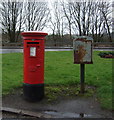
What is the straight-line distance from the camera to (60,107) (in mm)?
Answer: 3652

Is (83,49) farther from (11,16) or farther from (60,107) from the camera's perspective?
(11,16)

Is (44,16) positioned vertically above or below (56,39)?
above

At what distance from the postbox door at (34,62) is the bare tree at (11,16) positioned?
3127 cm

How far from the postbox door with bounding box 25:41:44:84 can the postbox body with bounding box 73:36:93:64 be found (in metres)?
0.89

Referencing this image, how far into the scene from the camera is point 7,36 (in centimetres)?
3534

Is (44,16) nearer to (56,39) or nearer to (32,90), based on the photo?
(56,39)

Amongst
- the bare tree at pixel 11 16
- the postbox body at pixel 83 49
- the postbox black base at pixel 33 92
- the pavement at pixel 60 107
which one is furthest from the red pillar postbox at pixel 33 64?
the bare tree at pixel 11 16

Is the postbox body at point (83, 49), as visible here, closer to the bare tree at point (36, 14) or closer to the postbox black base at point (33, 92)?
the postbox black base at point (33, 92)

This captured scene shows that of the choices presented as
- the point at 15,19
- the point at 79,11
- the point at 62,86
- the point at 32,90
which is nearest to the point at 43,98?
the point at 32,90

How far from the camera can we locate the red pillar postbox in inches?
153

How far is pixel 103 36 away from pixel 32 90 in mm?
36295

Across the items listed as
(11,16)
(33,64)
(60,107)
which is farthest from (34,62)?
(11,16)

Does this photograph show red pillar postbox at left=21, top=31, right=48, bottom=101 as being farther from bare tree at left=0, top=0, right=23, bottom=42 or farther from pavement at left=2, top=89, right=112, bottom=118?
bare tree at left=0, top=0, right=23, bottom=42

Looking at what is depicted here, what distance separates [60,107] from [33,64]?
1112 mm
